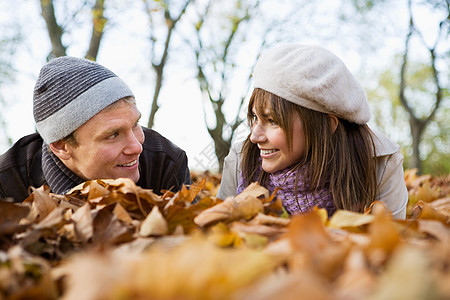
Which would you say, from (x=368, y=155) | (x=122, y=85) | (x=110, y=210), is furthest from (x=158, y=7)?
(x=110, y=210)

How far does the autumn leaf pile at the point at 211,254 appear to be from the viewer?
526 millimetres

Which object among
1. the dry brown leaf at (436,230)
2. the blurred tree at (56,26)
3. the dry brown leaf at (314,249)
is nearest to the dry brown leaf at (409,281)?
the dry brown leaf at (314,249)

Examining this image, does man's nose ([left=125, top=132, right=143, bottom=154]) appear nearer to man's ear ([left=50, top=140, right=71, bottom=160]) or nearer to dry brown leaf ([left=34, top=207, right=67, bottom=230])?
man's ear ([left=50, top=140, right=71, bottom=160])

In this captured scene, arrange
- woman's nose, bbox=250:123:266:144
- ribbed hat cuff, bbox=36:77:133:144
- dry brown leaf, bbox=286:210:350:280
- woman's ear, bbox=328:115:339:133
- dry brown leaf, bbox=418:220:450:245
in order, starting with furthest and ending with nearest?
woman's ear, bbox=328:115:339:133
woman's nose, bbox=250:123:266:144
ribbed hat cuff, bbox=36:77:133:144
dry brown leaf, bbox=418:220:450:245
dry brown leaf, bbox=286:210:350:280

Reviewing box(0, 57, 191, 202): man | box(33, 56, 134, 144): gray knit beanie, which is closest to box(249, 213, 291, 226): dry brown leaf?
box(0, 57, 191, 202): man

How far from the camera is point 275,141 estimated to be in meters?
2.33

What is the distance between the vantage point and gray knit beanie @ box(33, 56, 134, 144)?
2.28 metres

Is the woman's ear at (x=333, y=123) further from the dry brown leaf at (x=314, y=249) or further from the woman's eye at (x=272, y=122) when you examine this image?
the dry brown leaf at (x=314, y=249)

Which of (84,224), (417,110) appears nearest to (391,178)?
(84,224)

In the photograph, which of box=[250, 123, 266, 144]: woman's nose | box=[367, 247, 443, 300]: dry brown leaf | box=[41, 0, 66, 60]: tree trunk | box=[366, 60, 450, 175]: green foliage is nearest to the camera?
box=[367, 247, 443, 300]: dry brown leaf

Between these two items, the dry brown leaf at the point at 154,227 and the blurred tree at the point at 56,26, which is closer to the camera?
the dry brown leaf at the point at 154,227

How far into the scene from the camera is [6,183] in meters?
2.55

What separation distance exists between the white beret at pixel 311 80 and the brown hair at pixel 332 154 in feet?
0.21

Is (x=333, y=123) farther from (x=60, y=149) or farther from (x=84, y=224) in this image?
(x=84, y=224)
